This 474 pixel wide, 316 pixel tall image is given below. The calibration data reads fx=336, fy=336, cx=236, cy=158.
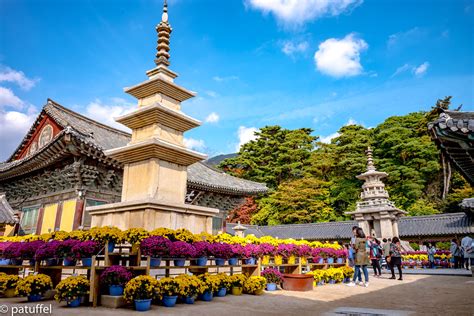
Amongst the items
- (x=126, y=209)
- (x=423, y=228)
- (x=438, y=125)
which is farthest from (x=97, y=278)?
(x=423, y=228)

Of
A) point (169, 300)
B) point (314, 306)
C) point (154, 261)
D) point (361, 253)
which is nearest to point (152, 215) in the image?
point (154, 261)

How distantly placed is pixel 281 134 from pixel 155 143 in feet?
146

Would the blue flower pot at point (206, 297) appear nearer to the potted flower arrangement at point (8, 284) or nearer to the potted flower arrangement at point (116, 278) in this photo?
the potted flower arrangement at point (116, 278)

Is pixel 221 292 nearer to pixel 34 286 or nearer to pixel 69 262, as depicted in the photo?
pixel 69 262

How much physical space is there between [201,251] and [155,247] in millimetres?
1282

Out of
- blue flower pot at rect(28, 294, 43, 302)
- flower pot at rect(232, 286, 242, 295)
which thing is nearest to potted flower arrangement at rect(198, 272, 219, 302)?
flower pot at rect(232, 286, 242, 295)

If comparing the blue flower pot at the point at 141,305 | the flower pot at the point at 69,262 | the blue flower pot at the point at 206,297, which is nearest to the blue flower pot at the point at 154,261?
the blue flower pot at the point at 141,305

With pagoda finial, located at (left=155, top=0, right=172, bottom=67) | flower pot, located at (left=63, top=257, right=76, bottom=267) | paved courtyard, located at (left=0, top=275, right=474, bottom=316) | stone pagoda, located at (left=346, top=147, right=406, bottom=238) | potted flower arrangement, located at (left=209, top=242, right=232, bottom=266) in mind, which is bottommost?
paved courtyard, located at (left=0, top=275, right=474, bottom=316)

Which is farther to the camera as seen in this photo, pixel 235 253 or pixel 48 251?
pixel 235 253

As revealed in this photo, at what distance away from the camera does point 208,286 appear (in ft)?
23.6

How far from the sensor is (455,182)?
39.6 m

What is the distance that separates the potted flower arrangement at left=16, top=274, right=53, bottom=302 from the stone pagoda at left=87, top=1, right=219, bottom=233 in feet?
6.52

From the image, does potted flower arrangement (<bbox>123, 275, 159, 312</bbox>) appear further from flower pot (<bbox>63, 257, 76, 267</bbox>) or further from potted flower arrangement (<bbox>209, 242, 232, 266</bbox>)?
potted flower arrangement (<bbox>209, 242, 232, 266</bbox>)

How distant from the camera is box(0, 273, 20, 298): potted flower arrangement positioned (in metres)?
6.93
